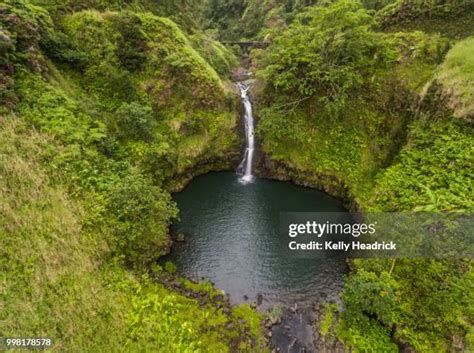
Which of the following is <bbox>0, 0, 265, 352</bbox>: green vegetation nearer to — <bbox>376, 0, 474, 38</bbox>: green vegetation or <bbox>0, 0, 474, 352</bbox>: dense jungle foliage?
<bbox>0, 0, 474, 352</bbox>: dense jungle foliage

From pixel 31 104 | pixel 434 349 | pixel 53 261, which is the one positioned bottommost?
pixel 434 349

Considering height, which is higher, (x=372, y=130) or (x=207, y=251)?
(x=372, y=130)

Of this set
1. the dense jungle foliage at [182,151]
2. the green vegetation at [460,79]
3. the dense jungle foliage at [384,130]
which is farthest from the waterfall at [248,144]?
the green vegetation at [460,79]

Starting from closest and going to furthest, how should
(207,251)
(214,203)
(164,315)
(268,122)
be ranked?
1. (164,315)
2. (207,251)
3. (214,203)
4. (268,122)

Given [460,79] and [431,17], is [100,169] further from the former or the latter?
[431,17]

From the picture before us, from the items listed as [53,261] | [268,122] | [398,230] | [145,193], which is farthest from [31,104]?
[398,230]

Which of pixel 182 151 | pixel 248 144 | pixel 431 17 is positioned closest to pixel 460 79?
pixel 431 17

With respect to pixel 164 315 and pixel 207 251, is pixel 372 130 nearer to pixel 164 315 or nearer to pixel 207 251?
pixel 207 251

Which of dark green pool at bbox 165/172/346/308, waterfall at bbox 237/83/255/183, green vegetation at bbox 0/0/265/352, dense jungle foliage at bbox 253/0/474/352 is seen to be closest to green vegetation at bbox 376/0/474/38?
dense jungle foliage at bbox 253/0/474/352
